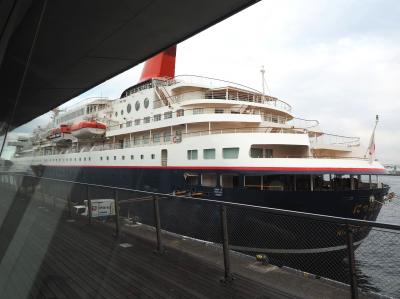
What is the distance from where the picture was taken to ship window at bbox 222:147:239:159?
14.5 metres

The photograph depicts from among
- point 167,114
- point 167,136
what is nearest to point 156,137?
point 167,136

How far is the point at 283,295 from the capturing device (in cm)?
397

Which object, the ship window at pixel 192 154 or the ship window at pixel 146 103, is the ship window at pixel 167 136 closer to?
the ship window at pixel 146 103

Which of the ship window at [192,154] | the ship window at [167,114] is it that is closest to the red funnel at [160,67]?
the ship window at [167,114]

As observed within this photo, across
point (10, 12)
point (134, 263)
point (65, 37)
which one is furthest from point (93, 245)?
point (10, 12)

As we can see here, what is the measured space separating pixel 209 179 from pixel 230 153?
5.39ft

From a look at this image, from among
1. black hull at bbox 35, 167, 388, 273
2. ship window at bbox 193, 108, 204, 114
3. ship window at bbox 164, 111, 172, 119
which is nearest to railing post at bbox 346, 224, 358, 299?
black hull at bbox 35, 167, 388, 273

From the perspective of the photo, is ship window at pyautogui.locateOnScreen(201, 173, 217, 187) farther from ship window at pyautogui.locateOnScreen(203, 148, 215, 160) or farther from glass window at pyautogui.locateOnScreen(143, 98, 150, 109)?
glass window at pyautogui.locateOnScreen(143, 98, 150, 109)

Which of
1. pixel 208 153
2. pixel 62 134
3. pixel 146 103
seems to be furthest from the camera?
pixel 62 134

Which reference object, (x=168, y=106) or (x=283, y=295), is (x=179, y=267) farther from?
(x=168, y=106)

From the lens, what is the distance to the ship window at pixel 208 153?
15.4 metres

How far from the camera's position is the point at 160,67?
82.8 ft

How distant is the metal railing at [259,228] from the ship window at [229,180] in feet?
8.25

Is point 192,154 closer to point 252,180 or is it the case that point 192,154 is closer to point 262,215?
point 252,180
